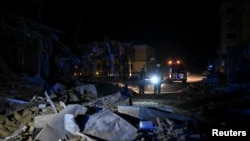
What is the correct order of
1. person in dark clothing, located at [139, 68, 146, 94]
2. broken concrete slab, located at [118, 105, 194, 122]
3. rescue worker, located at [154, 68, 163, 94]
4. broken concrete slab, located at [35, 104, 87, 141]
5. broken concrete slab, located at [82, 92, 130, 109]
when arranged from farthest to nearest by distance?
1. person in dark clothing, located at [139, 68, 146, 94]
2. rescue worker, located at [154, 68, 163, 94]
3. broken concrete slab, located at [82, 92, 130, 109]
4. broken concrete slab, located at [118, 105, 194, 122]
5. broken concrete slab, located at [35, 104, 87, 141]

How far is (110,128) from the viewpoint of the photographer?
8.76m

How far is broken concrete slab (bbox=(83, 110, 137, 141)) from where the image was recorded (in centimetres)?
857

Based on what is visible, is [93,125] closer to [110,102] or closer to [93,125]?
[93,125]

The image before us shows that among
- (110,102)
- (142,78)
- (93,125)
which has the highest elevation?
(142,78)

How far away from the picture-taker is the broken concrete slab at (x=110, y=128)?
337 inches

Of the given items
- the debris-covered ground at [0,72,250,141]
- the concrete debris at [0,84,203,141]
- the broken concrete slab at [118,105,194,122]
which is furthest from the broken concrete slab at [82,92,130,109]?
the broken concrete slab at [118,105,194,122]

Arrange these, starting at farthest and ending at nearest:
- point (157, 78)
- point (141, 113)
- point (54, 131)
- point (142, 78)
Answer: point (142, 78) < point (157, 78) < point (141, 113) < point (54, 131)

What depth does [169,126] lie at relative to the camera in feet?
31.5

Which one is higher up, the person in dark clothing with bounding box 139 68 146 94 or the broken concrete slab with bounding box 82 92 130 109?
the person in dark clothing with bounding box 139 68 146 94

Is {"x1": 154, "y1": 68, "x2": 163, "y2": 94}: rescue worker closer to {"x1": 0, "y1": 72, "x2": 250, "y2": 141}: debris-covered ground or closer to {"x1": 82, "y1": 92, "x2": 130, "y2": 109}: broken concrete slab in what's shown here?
{"x1": 0, "y1": 72, "x2": 250, "y2": 141}: debris-covered ground

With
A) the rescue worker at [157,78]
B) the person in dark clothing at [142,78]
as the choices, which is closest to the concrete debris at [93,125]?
the rescue worker at [157,78]

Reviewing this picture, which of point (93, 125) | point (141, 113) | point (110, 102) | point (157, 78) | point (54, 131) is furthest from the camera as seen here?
point (157, 78)

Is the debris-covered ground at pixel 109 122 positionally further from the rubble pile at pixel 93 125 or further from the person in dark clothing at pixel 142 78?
the person in dark clothing at pixel 142 78

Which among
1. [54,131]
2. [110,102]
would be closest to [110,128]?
[54,131]
